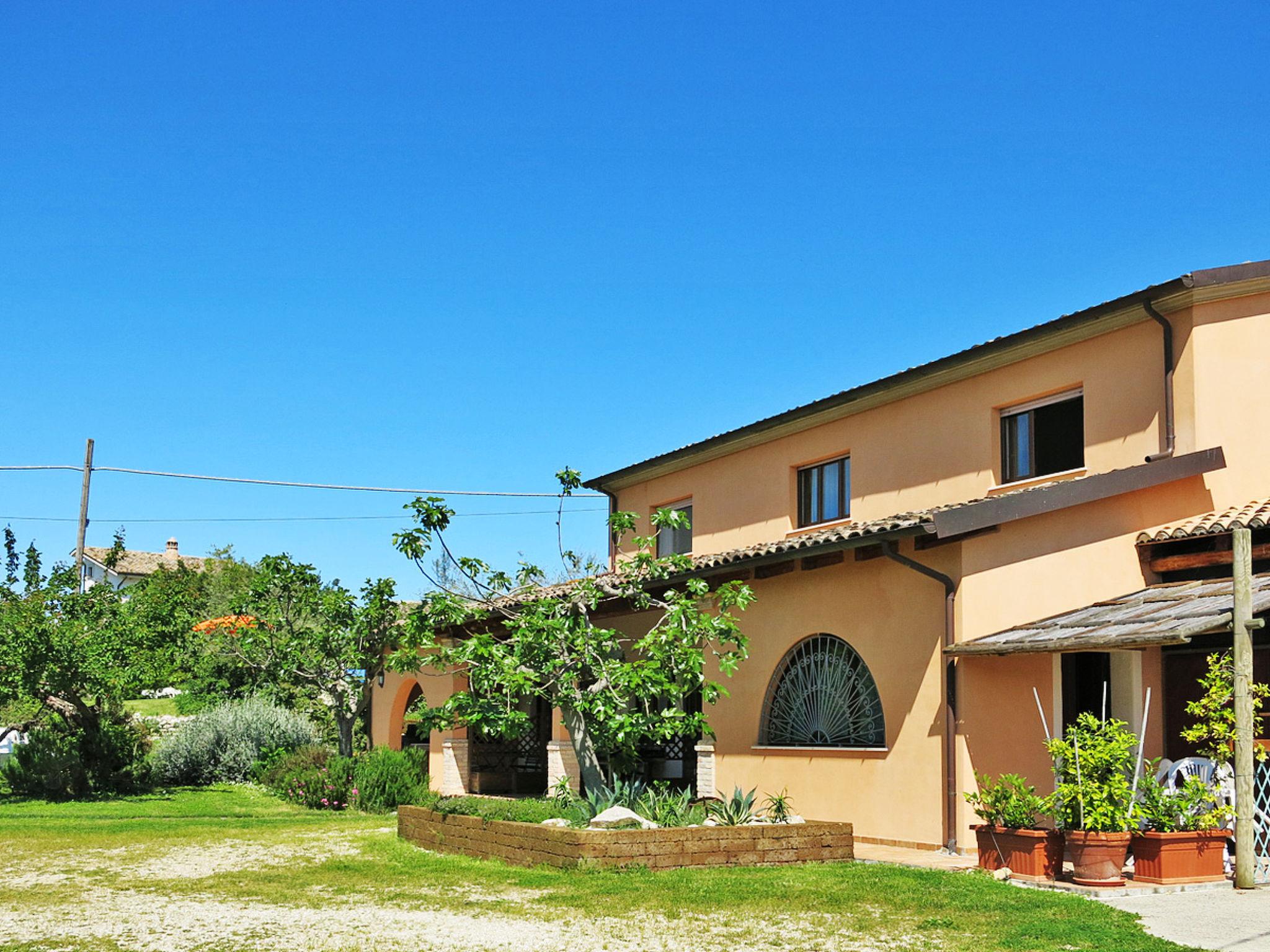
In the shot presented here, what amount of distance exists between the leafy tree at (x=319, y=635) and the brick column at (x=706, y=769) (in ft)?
24.1

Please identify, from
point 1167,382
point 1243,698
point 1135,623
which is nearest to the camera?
point 1243,698

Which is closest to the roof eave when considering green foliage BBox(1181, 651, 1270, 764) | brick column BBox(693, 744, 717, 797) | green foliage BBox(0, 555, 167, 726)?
green foliage BBox(1181, 651, 1270, 764)

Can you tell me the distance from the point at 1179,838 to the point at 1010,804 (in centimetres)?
140

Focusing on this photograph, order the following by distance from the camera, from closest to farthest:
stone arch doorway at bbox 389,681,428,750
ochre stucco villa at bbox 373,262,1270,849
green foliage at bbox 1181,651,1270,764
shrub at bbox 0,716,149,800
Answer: green foliage at bbox 1181,651,1270,764 → ochre stucco villa at bbox 373,262,1270,849 → shrub at bbox 0,716,149,800 → stone arch doorway at bbox 389,681,428,750

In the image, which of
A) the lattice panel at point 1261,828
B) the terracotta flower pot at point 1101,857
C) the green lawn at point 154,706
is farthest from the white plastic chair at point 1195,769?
the green lawn at point 154,706

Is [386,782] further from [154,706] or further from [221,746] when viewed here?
[154,706]

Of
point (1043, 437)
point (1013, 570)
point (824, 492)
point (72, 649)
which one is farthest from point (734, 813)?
point (72, 649)

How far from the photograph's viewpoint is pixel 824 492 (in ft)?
61.9

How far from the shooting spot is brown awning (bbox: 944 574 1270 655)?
1017 centimetres

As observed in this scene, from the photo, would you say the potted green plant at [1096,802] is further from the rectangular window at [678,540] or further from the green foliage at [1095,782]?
the rectangular window at [678,540]

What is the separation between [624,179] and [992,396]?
7030 mm

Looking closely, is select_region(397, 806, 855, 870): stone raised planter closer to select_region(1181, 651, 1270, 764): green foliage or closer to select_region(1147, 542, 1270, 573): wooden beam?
select_region(1181, 651, 1270, 764): green foliage

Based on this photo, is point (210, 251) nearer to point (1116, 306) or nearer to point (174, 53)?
point (174, 53)

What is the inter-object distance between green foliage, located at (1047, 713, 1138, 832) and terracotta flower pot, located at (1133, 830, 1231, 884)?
0.72 feet
